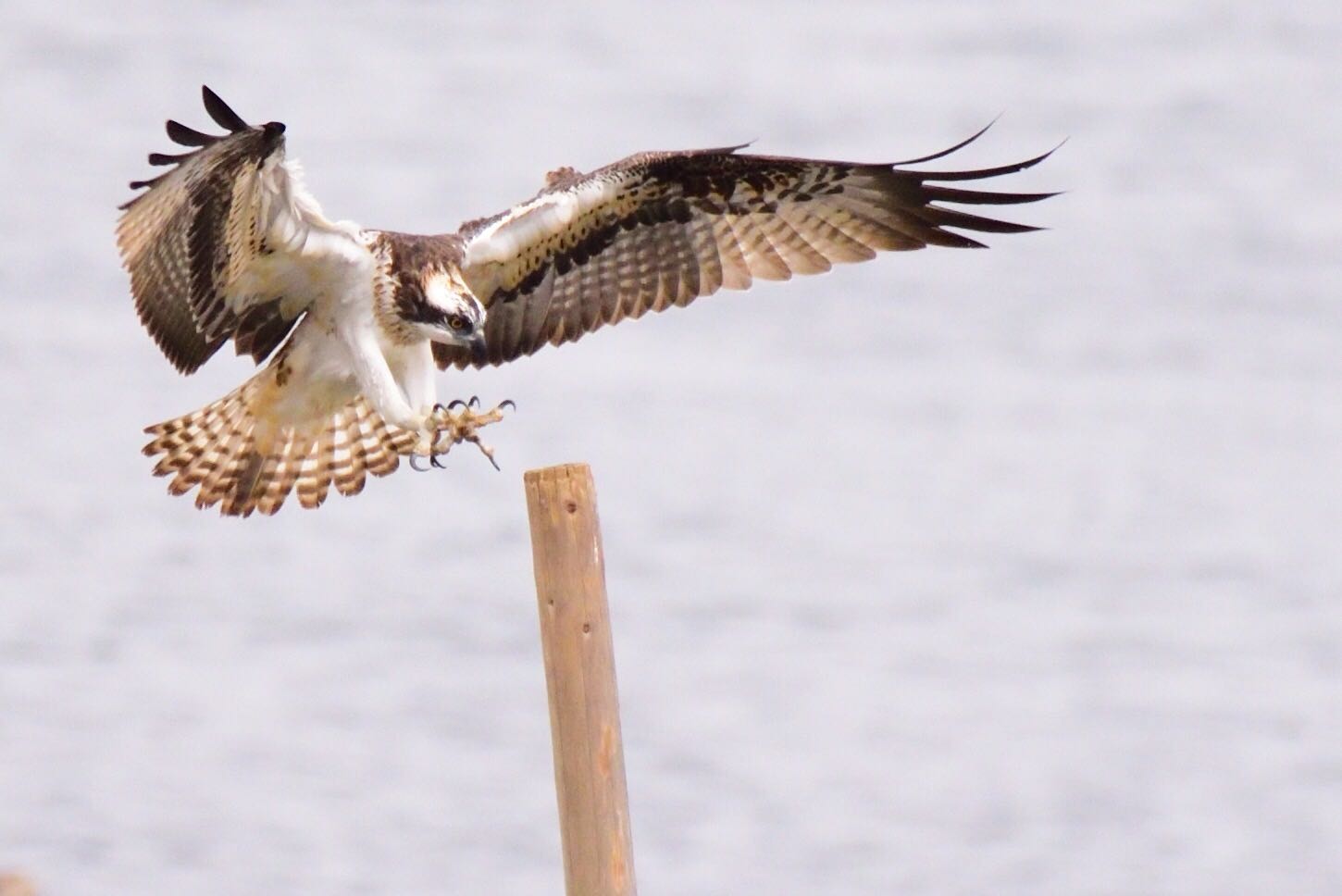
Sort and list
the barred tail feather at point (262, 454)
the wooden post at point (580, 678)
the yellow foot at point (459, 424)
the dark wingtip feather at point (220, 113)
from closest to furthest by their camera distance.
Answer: the wooden post at point (580, 678) < the dark wingtip feather at point (220, 113) < the yellow foot at point (459, 424) < the barred tail feather at point (262, 454)

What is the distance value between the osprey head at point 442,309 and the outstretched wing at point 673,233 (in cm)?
33

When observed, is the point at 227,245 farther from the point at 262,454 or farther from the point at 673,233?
the point at 673,233

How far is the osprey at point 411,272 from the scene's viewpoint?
902 centimetres

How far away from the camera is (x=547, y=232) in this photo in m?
9.57

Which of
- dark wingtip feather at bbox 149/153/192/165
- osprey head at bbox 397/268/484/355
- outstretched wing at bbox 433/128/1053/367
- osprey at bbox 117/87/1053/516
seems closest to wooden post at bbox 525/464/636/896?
osprey at bbox 117/87/1053/516

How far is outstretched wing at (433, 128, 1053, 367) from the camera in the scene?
9484mm

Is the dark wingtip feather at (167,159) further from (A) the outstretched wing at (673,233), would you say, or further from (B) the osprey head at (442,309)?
(A) the outstretched wing at (673,233)

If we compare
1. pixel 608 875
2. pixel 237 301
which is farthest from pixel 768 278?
pixel 608 875

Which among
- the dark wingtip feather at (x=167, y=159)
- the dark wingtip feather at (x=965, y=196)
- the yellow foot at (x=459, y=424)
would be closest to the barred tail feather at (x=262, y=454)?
the yellow foot at (x=459, y=424)

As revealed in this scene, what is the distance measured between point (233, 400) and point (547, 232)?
1261 millimetres

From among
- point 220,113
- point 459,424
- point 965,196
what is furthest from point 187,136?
point 965,196

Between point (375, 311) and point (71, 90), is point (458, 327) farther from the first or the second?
point (71, 90)

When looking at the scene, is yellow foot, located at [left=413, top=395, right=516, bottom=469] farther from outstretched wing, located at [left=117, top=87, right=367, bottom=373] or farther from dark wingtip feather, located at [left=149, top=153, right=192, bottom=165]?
dark wingtip feather, located at [left=149, top=153, right=192, bottom=165]

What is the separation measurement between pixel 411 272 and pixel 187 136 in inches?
41.5
